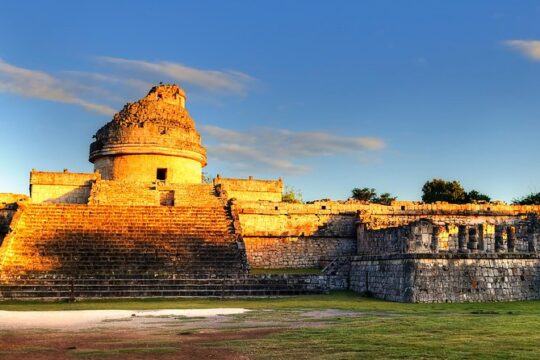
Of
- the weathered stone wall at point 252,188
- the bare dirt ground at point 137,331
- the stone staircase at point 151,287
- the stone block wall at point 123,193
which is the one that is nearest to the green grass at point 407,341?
the bare dirt ground at point 137,331

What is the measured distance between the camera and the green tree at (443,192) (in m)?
44.2

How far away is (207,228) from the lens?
2369 cm

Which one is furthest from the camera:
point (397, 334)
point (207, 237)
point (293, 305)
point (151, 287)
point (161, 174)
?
point (161, 174)

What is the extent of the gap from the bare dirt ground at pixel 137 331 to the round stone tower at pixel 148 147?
1802 centimetres

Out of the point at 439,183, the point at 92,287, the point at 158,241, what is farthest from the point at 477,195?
the point at 92,287

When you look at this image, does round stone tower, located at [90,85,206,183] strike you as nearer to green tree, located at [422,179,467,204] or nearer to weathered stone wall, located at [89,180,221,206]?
weathered stone wall, located at [89,180,221,206]

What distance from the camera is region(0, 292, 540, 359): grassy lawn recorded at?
736cm

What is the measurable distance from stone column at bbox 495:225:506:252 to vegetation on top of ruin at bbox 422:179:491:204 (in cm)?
2653

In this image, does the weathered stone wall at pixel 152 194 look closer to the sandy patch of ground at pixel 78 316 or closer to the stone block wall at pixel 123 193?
the stone block wall at pixel 123 193

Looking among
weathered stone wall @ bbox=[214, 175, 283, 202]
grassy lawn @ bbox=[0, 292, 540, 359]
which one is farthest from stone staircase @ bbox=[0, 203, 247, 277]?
grassy lawn @ bbox=[0, 292, 540, 359]

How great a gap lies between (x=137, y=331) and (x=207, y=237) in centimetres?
1287

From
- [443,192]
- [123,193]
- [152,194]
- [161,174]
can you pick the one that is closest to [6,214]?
[123,193]

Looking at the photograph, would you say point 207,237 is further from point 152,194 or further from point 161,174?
point 161,174

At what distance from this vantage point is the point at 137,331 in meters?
10.0
